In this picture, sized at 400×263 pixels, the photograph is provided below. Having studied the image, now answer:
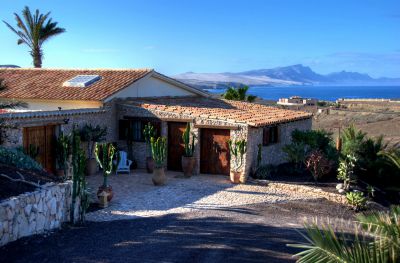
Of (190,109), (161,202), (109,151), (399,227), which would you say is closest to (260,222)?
(161,202)

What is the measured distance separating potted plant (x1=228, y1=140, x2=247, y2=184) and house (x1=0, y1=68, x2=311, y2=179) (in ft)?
0.91

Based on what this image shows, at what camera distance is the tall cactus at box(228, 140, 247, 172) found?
18.7 meters

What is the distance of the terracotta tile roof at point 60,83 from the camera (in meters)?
22.1

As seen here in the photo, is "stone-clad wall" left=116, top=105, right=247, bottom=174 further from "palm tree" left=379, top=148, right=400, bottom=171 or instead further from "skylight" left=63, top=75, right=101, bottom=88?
"palm tree" left=379, top=148, right=400, bottom=171

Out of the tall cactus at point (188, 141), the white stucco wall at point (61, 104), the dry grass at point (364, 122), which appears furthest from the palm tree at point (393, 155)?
the dry grass at point (364, 122)

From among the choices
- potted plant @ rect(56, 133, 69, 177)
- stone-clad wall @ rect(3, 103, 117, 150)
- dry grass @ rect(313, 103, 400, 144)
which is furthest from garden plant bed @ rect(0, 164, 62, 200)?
dry grass @ rect(313, 103, 400, 144)

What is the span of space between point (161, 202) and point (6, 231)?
606 centimetres

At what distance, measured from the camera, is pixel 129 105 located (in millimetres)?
21734

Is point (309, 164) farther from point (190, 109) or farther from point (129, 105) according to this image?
point (129, 105)

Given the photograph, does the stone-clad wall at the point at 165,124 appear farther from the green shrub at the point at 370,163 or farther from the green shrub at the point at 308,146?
the green shrub at the point at 370,163

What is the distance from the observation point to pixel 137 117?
21594mm

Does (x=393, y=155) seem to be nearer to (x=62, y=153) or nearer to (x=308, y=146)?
(x=308, y=146)

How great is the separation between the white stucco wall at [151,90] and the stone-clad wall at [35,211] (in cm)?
973

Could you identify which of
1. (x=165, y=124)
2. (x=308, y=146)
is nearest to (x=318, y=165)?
(x=308, y=146)
